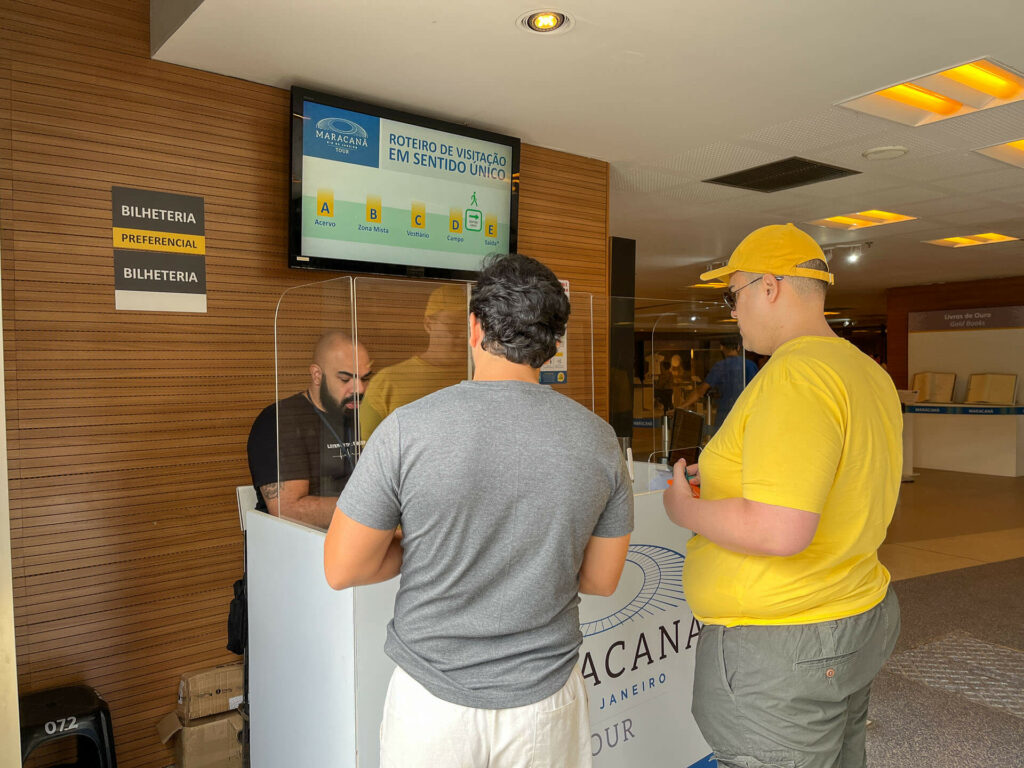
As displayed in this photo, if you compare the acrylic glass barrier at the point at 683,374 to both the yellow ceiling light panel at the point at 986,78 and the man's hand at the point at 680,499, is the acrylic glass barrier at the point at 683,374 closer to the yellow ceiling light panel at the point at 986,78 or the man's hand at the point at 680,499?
the yellow ceiling light panel at the point at 986,78

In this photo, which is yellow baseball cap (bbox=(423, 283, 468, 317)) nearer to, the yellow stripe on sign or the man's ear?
the man's ear

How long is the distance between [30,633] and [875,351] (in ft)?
86.5

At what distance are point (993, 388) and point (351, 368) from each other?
38.0 ft

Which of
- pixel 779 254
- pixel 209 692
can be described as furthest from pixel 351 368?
pixel 209 692

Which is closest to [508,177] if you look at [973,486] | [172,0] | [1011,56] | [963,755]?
[172,0]

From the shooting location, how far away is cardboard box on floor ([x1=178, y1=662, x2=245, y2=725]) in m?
2.82

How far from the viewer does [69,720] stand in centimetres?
238

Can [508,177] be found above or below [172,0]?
below

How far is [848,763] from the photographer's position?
1.62 meters

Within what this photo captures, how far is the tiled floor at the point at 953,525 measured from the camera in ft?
18.8

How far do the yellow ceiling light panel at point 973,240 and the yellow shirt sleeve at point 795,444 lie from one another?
22.5 ft

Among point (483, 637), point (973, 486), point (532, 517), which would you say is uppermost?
point (532, 517)

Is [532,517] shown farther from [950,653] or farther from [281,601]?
[950,653]

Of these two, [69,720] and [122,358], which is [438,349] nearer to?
[122,358]
